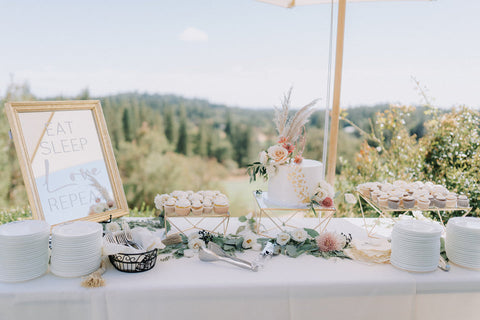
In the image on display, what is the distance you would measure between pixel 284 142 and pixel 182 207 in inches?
25.7

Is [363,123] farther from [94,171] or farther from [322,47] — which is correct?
[94,171]

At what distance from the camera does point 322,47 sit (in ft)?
17.5

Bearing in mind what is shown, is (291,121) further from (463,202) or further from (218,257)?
(463,202)

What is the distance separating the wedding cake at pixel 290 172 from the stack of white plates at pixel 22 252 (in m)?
1.04

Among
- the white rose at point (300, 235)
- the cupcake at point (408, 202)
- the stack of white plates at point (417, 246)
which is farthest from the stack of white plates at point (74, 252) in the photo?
the cupcake at point (408, 202)

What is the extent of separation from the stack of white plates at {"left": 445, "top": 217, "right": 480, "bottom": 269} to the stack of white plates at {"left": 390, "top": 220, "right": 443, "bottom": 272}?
0.12 metres

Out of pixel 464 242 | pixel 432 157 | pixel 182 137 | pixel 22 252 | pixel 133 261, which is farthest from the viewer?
pixel 182 137

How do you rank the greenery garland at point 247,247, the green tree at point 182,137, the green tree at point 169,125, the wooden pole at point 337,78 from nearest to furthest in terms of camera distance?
the greenery garland at point 247,247 → the wooden pole at point 337,78 → the green tree at point 169,125 → the green tree at point 182,137

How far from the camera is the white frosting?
5.92ft

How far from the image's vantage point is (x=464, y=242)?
152 centimetres

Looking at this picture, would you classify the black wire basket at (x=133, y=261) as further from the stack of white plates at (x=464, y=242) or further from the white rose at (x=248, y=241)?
the stack of white plates at (x=464, y=242)

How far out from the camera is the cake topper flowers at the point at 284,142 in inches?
71.5

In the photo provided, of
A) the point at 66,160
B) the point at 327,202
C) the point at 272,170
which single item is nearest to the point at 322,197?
the point at 327,202

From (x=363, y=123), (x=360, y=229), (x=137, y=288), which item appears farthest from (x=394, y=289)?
(x=363, y=123)
